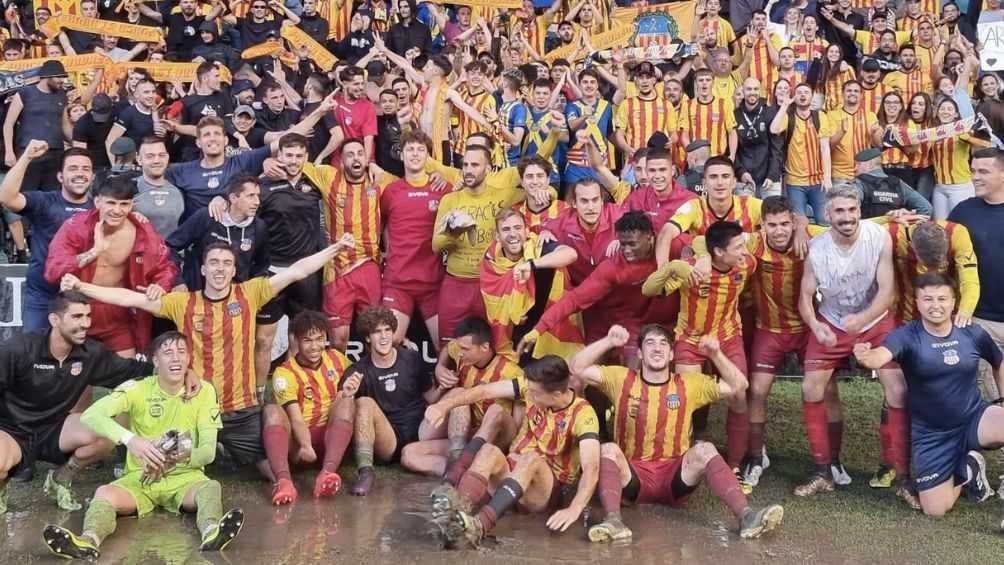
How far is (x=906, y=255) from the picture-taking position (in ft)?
24.5

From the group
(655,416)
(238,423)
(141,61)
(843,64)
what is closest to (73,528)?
(238,423)

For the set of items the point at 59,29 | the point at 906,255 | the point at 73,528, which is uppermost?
the point at 59,29

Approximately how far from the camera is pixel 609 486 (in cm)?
657

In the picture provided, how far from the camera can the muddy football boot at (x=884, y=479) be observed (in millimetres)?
7375

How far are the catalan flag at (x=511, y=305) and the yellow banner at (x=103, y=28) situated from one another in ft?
25.6

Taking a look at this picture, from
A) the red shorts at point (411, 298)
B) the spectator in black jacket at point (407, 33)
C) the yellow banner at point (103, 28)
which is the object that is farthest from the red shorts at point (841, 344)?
the yellow banner at point (103, 28)

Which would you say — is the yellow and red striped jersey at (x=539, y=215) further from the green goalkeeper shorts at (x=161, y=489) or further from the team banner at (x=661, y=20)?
the team banner at (x=661, y=20)

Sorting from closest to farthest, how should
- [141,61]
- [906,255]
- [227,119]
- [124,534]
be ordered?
1. [124,534]
2. [906,255]
3. [227,119]
4. [141,61]

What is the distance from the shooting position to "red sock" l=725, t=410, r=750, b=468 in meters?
7.57

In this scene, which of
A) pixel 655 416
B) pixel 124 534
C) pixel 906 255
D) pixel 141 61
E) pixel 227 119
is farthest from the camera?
pixel 141 61

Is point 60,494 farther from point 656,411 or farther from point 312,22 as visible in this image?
point 312,22

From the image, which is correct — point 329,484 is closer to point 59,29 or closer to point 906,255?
point 906,255

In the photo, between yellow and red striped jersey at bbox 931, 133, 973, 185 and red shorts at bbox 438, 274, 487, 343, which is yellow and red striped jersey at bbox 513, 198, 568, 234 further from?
yellow and red striped jersey at bbox 931, 133, 973, 185

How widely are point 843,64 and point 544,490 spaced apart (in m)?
8.75
